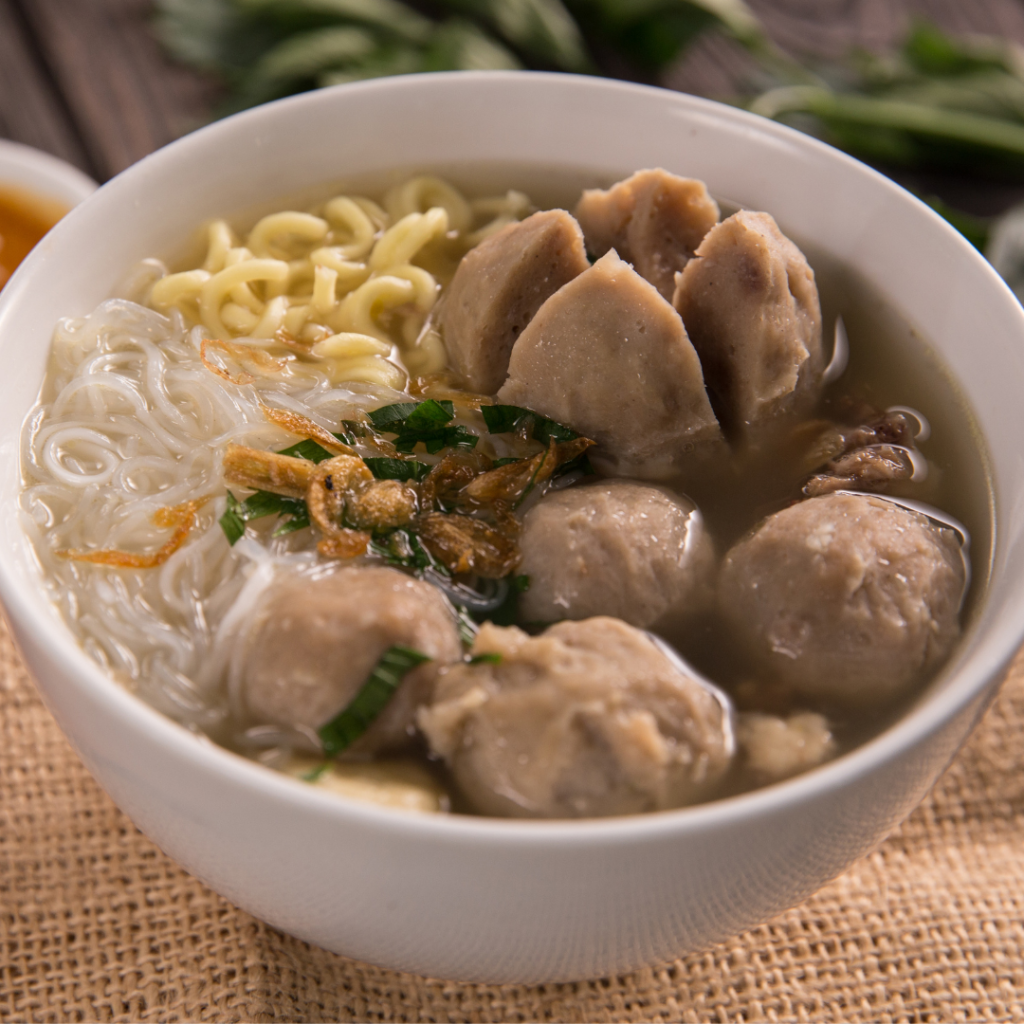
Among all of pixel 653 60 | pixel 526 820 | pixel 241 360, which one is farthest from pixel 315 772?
pixel 653 60

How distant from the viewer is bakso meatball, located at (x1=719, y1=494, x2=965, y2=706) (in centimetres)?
209

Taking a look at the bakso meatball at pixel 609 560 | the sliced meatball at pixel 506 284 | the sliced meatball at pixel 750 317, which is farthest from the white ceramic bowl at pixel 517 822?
the sliced meatball at pixel 506 284

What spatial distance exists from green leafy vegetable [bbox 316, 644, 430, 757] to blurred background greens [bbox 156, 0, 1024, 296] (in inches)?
110

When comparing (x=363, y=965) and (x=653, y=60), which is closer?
(x=363, y=965)

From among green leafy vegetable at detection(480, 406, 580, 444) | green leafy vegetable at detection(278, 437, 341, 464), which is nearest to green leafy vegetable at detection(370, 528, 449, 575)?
green leafy vegetable at detection(278, 437, 341, 464)

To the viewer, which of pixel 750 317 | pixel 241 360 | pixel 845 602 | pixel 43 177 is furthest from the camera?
pixel 43 177

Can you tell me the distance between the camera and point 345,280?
3.05 metres

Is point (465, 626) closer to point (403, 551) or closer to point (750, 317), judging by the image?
point (403, 551)

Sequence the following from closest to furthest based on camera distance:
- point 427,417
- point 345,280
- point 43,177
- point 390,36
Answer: point 427,417
point 345,280
point 43,177
point 390,36

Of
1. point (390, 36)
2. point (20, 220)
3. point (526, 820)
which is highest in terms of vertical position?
point (390, 36)

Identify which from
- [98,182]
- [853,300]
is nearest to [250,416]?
[853,300]

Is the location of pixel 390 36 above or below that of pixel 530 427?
above

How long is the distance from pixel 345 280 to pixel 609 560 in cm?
130

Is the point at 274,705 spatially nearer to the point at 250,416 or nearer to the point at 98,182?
the point at 250,416
